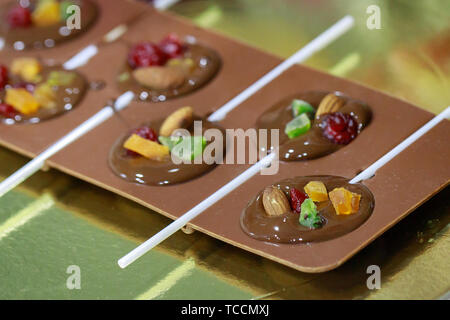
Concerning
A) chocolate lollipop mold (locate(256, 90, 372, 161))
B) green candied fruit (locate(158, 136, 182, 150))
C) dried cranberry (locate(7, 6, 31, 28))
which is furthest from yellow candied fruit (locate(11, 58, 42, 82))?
chocolate lollipop mold (locate(256, 90, 372, 161))

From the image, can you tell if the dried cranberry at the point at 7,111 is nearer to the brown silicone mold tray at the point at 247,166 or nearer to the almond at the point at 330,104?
the brown silicone mold tray at the point at 247,166

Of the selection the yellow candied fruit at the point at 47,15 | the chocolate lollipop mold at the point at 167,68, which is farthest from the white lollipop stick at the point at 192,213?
the yellow candied fruit at the point at 47,15

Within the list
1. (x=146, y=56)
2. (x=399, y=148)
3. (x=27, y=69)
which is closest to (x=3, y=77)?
(x=27, y=69)

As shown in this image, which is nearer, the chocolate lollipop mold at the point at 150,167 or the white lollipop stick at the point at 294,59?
the chocolate lollipop mold at the point at 150,167

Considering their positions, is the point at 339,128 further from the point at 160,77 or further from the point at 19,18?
the point at 19,18

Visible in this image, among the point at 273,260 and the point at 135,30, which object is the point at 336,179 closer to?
the point at 273,260
